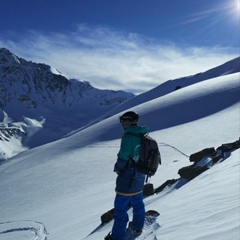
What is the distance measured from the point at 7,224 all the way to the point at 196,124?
21833mm

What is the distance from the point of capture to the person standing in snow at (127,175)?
5.00 m

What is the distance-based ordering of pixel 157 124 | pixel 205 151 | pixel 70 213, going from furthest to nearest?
1. pixel 157 124
2. pixel 205 151
3. pixel 70 213

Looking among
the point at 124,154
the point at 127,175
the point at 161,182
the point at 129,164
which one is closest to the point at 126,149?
the point at 124,154

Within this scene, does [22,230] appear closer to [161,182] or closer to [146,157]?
[161,182]

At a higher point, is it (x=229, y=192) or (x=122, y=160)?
(x=122, y=160)

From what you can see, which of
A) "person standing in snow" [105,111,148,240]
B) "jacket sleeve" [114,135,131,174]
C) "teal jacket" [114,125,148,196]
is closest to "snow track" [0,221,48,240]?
"person standing in snow" [105,111,148,240]

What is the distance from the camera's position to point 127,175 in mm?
5172

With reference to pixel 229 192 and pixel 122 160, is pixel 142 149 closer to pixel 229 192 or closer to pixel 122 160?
pixel 122 160

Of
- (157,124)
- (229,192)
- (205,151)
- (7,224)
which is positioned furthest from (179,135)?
(229,192)

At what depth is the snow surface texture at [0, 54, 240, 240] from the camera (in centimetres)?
564

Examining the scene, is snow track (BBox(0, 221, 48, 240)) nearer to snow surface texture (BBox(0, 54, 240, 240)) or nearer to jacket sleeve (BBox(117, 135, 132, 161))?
snow surface texture (BBox(0, 54, 240, 240))

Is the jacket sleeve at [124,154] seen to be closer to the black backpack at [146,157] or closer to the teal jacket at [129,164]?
the teal jacket at [129,164]

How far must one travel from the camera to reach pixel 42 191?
18.0 meters

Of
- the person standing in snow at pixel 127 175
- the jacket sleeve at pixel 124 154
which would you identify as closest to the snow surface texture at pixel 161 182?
the person standing in snow at pixel 127 175
